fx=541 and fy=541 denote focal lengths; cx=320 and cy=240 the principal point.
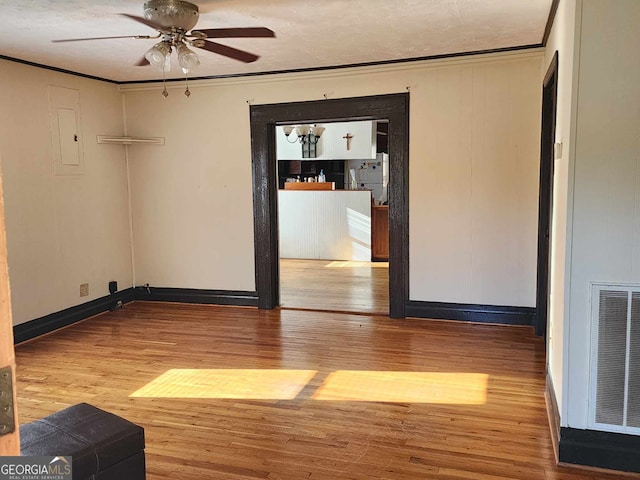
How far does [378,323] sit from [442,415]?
1985mm

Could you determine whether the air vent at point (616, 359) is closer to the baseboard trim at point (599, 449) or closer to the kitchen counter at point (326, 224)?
the baseboard trim at point (599, 449)

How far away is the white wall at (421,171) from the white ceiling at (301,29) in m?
0.29

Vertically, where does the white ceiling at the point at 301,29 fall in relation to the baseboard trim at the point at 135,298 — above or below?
above

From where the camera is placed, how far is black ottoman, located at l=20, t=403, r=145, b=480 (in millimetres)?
1959

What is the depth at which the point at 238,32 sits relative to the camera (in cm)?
355

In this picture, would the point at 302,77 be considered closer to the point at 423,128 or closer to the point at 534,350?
the point at 423,128

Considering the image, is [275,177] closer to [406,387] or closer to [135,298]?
[135,298]

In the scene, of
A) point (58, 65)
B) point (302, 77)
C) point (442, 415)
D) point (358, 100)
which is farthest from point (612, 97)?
point (58, 65)

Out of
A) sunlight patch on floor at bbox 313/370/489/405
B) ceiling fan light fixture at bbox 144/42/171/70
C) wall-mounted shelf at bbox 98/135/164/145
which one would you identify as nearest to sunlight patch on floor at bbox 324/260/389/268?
wall-mounted shelf at bbox 98/135/164/145

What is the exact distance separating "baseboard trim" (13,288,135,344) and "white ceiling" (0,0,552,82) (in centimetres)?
230

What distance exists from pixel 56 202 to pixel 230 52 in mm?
2269

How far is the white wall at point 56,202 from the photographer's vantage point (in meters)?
4.64

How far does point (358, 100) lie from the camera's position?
5.22 metres

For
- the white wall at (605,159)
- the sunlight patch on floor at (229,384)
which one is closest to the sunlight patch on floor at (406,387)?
the sunlight patch on floor at (229,384)
